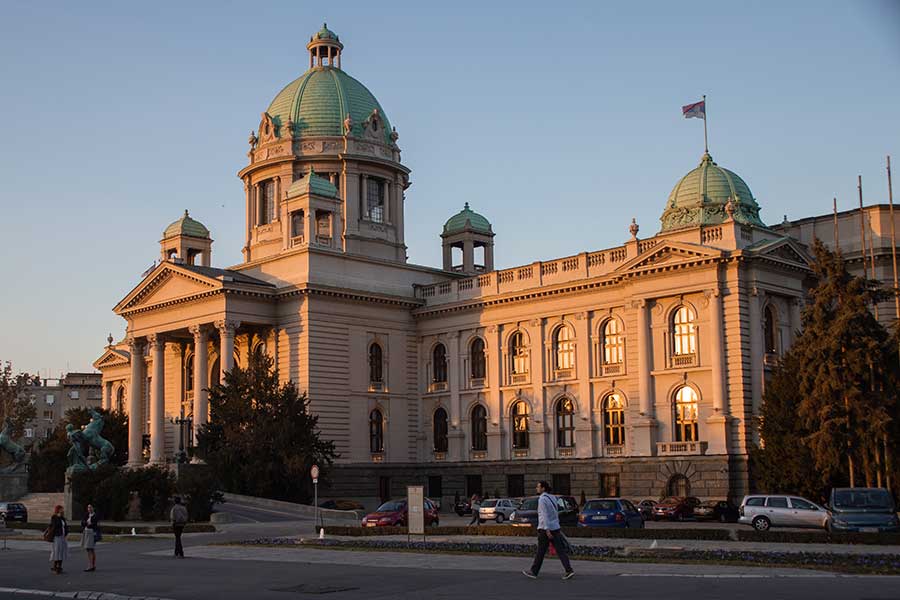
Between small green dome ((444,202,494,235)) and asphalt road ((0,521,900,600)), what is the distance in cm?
4974

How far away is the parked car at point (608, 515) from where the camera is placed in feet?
140

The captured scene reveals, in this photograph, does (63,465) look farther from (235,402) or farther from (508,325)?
(508,325)

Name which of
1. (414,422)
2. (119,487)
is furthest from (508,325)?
(119,487)

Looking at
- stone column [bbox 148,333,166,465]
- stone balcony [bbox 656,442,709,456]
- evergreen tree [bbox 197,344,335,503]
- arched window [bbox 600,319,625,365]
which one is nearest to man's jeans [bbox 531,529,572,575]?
stone balcony [bbox 656,442,709,456]

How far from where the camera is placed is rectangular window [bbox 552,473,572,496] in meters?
65.6

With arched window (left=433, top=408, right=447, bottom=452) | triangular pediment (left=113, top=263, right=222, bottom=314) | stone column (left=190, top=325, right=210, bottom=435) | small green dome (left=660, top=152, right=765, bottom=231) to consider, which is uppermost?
small green dome (left=660, top=152, right=765, bottom=231)

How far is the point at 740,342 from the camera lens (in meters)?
57.1

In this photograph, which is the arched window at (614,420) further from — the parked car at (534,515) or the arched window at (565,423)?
the parked car at (534,515)

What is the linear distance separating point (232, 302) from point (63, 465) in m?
25.5

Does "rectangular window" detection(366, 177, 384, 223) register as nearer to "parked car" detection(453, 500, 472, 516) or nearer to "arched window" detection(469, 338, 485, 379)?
"arched window" detection(469, 338, 485, 379)

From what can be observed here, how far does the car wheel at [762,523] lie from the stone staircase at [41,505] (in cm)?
3845

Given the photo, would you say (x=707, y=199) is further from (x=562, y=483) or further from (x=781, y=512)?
(x=781, y=512)

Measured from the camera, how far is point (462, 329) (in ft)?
240

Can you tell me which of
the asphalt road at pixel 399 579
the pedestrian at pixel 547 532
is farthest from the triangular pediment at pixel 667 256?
the pedestrian at pixel 547 532
